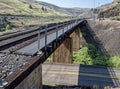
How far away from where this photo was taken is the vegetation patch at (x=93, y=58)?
148 feet

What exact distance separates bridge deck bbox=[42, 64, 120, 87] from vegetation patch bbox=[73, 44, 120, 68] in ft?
40.4

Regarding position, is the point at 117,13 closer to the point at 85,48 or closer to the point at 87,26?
the point at 87,26

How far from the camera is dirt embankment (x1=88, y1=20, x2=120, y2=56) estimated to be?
5213cm

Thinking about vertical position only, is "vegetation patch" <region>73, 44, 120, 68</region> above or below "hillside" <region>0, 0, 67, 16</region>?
below

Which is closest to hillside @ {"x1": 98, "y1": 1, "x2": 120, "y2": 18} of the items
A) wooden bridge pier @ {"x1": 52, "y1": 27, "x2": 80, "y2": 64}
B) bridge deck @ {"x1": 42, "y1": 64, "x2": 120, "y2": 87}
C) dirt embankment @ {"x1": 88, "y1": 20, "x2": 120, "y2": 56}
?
dirt embankment @ {"x1": 88, "y1": 20, "x2": 120, "y2": 56}

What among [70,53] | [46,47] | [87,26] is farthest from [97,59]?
[46,47]

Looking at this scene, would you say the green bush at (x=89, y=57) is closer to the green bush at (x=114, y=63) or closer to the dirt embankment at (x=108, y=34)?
the green bush at (x=114, y=63)

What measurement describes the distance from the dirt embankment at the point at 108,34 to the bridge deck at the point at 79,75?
19.9m

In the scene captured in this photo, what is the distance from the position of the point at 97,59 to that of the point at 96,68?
50.8 ft

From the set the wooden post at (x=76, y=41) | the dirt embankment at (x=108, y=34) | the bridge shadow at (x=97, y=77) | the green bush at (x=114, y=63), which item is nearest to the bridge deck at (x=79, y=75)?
the bridge shadow at (x=97, y=77)

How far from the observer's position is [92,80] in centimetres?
2697

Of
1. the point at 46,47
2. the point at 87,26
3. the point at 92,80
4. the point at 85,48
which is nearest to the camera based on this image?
the point at 46,47

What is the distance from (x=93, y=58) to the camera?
48531 millimetres

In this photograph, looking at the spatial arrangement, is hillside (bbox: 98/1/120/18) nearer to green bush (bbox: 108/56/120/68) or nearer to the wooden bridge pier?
green bush (bbox: 108/56/120/68)
